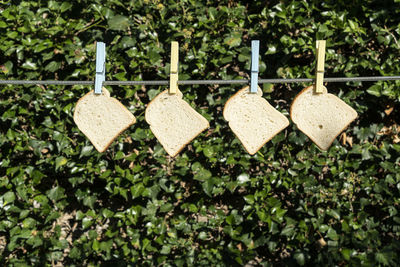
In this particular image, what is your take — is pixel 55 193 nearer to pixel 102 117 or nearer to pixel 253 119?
pixel 102 117

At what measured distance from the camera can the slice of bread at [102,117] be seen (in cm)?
117

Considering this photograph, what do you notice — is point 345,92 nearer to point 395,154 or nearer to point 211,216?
point 395,154

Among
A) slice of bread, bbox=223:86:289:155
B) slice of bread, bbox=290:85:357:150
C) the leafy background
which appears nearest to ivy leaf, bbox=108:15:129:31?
the leafy background

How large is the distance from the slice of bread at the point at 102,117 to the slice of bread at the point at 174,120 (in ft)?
0.26

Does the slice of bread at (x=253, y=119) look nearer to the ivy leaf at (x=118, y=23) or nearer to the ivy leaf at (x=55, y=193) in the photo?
the ivy leaf at (x=118, y=23)

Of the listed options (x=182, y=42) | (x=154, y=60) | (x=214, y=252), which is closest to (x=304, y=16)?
(x=182, y=42)

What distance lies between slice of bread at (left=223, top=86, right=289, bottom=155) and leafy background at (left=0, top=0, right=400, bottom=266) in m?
0.93

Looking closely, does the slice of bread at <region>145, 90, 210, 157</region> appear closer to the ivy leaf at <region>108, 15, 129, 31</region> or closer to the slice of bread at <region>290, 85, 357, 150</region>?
the slice of bread at <region>290, 85, 357, 150</region>

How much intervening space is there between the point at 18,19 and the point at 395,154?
7.50 feet

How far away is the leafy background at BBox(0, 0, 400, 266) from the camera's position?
209 centimetres

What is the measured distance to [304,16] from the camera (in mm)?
2133

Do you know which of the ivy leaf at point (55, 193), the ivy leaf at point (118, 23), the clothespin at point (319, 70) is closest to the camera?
the clothespin at point (319, 70)

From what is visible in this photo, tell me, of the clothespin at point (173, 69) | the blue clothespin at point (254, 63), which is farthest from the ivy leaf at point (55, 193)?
the blue clothespin at point (254, 63)

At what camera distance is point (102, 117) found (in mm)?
1175
